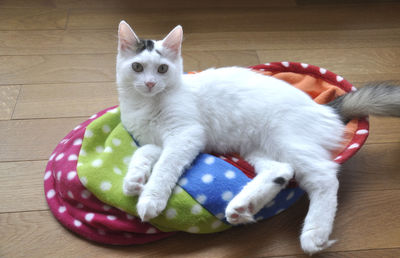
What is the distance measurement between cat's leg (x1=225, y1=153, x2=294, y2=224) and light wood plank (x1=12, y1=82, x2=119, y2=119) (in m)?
0.97

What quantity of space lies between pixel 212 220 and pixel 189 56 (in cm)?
124

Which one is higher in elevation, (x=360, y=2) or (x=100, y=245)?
(x=360, y=2)

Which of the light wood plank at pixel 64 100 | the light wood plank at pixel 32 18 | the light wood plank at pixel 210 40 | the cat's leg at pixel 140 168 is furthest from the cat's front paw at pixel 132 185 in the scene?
the light wood plank at pixel 32 18

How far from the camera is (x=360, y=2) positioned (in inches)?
106

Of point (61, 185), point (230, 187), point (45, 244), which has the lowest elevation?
point (45, 244)

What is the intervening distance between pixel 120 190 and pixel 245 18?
5.80 ft

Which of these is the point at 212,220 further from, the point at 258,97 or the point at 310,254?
the point at 258,97

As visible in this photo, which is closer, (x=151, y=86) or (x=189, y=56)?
(x=151, y=86)

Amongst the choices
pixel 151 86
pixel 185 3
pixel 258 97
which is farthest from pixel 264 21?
pixel 151 86

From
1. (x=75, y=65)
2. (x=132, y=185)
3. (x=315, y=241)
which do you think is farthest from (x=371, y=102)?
(x=75, y=65)

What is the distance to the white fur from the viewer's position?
3.83ft

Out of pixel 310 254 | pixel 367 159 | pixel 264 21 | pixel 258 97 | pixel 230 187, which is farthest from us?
pixel 264 21

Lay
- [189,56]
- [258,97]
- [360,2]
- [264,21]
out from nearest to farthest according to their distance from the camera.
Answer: [258,97]
[189,56]
[264,21]
[360,2]

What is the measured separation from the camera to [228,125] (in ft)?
4.52
